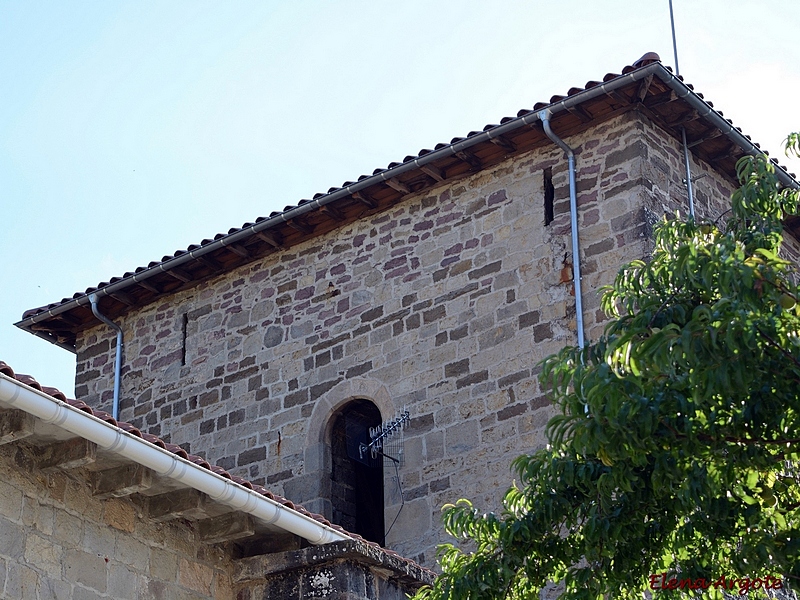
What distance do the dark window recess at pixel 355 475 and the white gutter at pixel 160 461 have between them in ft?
13.5

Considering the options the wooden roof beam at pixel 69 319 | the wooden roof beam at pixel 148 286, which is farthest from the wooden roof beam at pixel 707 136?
the wooden roof beam at pixel 69 319

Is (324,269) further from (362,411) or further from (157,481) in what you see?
(157,481)

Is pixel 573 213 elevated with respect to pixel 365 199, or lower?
lower

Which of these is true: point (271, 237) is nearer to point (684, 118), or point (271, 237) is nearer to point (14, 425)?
point (684, 118)

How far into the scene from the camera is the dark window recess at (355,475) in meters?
12.0

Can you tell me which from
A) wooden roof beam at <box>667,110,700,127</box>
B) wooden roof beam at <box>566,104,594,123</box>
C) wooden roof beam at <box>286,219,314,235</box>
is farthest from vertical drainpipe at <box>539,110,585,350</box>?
wooden roof beam at <box>286,219,314,235</box>

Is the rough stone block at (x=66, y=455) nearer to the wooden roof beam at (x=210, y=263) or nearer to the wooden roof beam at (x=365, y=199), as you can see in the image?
the wooden roof beam at (x=365, y=199)

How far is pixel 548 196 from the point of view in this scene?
37.8 feet

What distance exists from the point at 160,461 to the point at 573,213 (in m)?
5.19

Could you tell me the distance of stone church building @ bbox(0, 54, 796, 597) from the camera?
11.0 metres

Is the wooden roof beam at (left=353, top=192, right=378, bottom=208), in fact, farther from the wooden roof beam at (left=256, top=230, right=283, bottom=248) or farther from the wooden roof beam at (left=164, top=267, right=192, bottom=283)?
the wooden roof beam at (left=164, top=267, right=192, bottom=283)

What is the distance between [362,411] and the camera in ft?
40.3

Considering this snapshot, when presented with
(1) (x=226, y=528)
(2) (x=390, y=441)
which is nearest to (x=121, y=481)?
(1) (x=226, y=528)

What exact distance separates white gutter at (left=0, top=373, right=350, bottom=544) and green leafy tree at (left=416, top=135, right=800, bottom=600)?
44.7 inches
